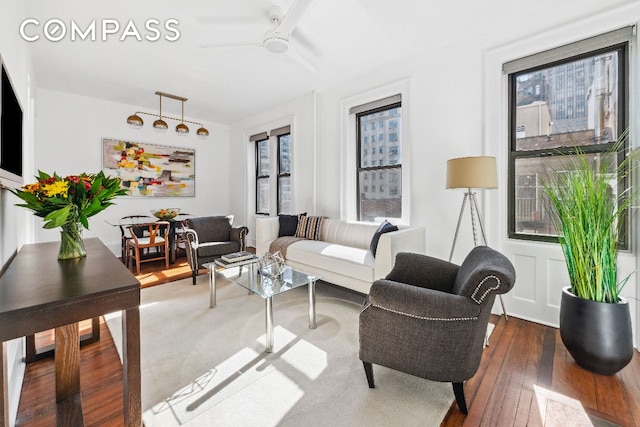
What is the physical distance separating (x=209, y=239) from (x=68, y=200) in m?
2.80

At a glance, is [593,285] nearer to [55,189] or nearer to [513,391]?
[513,391]

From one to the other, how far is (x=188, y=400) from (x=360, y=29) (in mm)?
3269

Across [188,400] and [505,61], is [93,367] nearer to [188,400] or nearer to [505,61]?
[188,400]

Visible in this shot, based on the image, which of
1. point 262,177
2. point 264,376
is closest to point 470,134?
point 264,376

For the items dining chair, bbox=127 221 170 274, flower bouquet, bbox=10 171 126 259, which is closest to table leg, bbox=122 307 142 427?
flower bouquet, bbox=10 171 126 259

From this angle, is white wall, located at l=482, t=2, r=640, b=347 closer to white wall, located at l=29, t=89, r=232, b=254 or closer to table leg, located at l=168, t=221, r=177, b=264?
table leg, located at l=168, t=221, r=177, b=264

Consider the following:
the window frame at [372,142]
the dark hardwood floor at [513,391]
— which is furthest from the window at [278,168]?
the dark hardwood floor at [513,391]

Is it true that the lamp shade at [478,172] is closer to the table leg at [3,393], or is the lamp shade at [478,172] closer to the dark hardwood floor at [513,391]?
the dark hardwood floor at [513,391]

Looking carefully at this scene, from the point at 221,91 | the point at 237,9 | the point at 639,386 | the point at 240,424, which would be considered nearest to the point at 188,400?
the point at 240,424

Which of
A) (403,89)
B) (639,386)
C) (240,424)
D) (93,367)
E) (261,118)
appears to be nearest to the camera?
(240,424)

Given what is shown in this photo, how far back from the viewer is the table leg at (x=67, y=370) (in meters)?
1.47

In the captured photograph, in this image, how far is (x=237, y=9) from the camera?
95.0 inches

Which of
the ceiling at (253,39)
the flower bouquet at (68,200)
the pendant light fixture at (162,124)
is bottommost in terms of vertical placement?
the flower bouquet at (68,200)

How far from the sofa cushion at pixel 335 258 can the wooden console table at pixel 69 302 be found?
76.9 inches
